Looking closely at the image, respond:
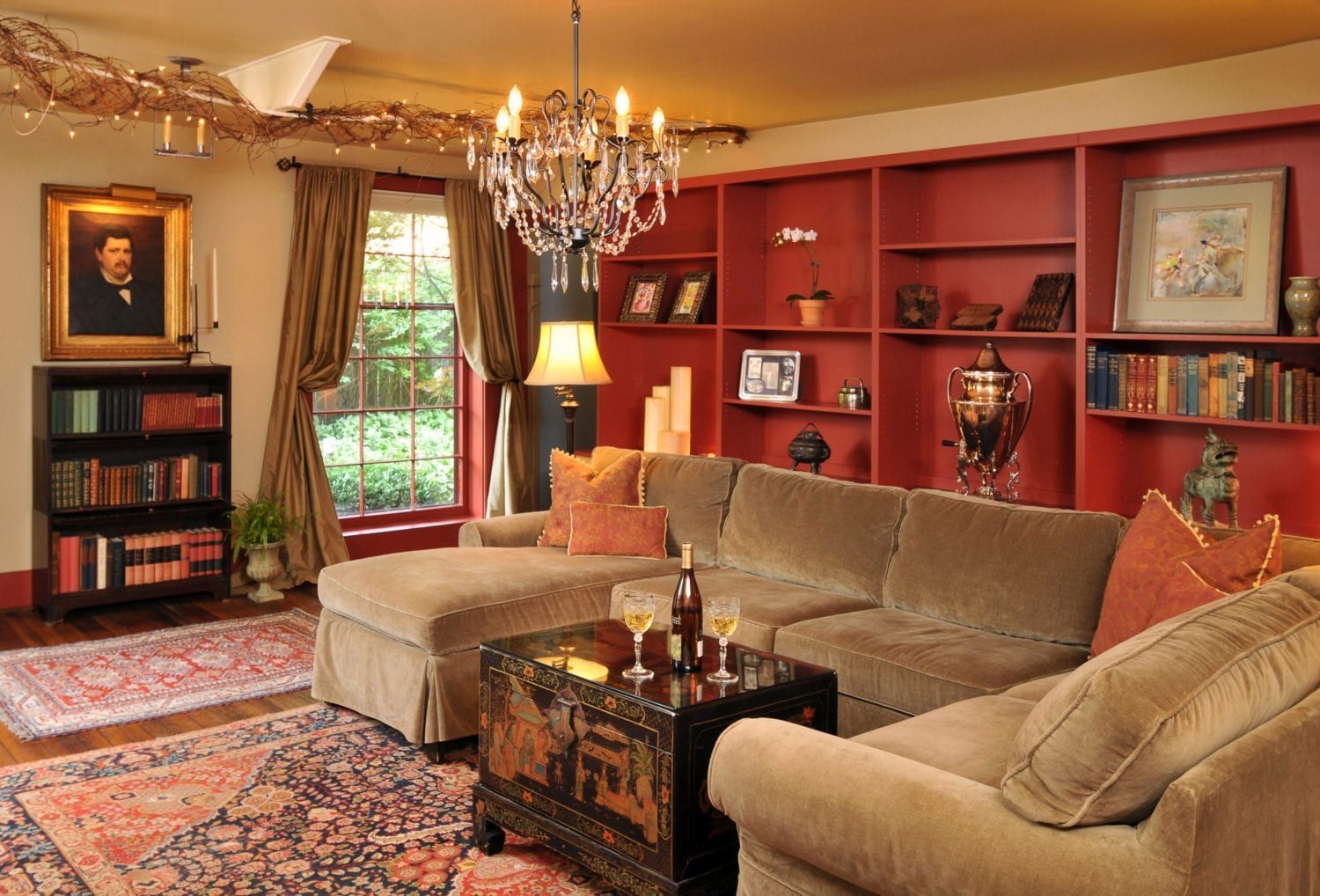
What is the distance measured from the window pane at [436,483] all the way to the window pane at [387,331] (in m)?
0.72

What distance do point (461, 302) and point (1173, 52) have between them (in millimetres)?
4276

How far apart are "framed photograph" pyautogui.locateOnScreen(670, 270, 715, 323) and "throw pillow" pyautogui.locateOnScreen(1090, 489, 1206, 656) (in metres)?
3.44

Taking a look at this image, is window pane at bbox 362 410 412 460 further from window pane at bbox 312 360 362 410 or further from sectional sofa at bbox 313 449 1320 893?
sectional sofa at bbox 313 449 1320 893

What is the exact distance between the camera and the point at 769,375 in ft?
20.6

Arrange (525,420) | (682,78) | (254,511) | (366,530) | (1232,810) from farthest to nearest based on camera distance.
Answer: (525,420), (366,530), (254,511), (682,78), (1232,810)

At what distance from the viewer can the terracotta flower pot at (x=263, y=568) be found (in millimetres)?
6333

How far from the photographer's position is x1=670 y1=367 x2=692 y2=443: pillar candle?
6562 mm

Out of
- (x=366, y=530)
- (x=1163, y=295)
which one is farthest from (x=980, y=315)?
(x=366, y=530)

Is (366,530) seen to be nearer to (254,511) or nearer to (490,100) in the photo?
(254,511)

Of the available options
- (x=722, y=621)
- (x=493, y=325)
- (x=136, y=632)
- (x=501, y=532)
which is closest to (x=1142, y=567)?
(x=722, y=621)

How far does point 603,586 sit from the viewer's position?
4609mm

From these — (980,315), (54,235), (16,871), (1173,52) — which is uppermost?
(1173,52)

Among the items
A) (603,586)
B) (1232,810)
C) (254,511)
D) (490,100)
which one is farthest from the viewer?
(254,511)

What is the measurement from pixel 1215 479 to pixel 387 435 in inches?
188
